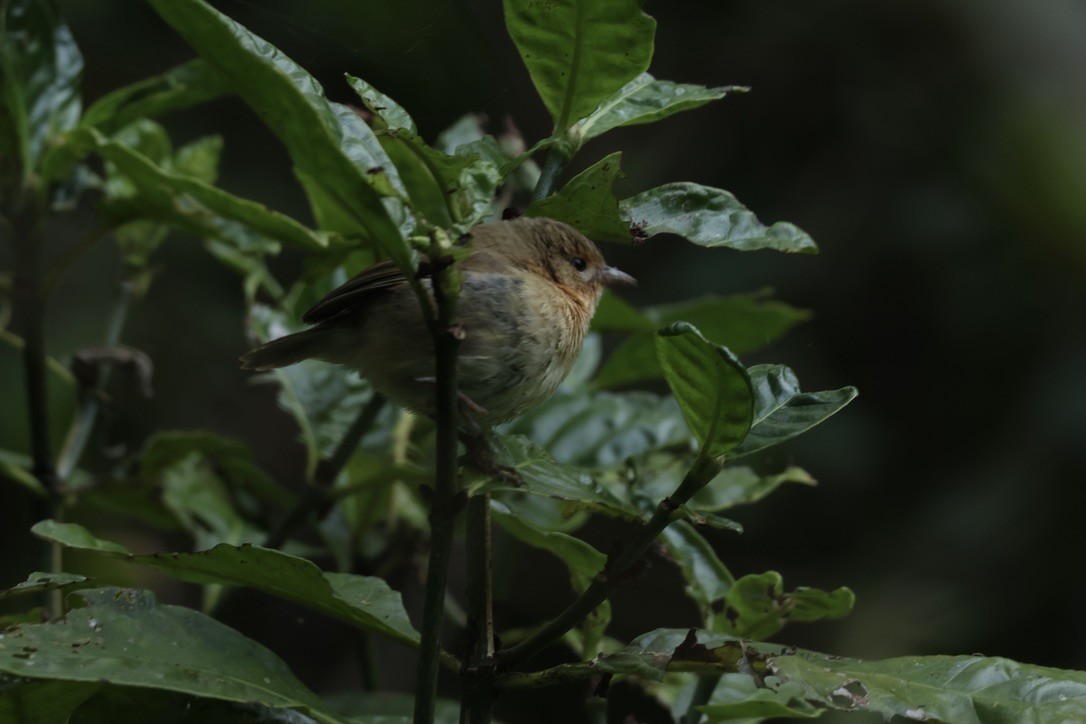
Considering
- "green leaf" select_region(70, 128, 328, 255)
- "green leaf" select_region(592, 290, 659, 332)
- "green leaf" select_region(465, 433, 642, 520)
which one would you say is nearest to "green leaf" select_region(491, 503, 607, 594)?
"green leaf" select_region(465, 433, 642, 520)

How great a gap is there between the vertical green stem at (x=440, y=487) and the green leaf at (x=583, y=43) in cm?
43

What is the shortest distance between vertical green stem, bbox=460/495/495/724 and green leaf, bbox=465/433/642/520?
0.05 m

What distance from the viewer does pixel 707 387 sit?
125 centimetres

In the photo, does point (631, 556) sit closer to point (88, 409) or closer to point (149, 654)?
point (149, 654)

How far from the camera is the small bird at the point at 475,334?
1927mm

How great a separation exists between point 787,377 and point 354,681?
3.56m

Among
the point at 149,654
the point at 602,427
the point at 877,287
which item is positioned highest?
the point at 149,654

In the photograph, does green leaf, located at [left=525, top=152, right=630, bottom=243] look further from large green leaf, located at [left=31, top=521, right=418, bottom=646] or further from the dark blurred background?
the dark blurred background

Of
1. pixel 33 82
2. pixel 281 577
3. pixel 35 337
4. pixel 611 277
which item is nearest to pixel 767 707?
pixel 281 577

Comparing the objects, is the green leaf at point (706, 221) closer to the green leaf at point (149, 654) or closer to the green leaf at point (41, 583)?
the green leaf at point (149, 654)

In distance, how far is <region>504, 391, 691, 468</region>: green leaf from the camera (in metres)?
2.29

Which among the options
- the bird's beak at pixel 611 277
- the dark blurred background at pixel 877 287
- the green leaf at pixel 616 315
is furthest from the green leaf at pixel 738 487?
the dark blurred background at pixel 877 287

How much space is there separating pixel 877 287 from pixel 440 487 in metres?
3.87

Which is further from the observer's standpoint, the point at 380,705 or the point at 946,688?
the point at 380,705
